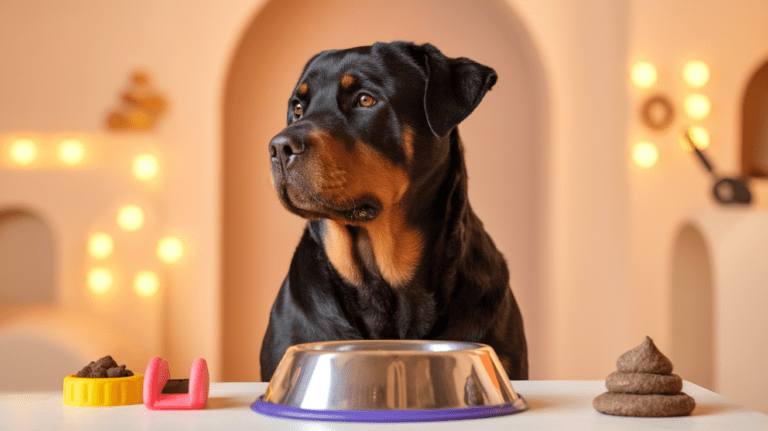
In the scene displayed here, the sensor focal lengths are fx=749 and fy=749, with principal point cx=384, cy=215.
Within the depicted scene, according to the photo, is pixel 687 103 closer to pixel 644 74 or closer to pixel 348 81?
pixel 644 74

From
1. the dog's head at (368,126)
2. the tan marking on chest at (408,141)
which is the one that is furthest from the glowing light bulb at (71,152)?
the tan marking on chest at (408,141)

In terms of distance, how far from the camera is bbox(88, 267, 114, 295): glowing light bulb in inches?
147

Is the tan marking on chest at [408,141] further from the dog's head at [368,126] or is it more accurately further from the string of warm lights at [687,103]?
the string of warm lights at [687,103]

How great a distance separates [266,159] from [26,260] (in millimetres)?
1337

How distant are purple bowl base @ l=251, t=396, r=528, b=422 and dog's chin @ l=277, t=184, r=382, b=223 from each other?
842 mm

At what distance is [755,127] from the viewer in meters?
3.69

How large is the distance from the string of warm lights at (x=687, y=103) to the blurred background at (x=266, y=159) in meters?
0.01

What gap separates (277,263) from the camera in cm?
409

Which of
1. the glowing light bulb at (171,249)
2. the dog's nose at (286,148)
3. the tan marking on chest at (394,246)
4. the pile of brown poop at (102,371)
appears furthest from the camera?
the glowing light bulb at (171,249)

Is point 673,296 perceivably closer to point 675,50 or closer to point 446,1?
point 675,50

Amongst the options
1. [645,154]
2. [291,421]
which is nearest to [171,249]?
[645,154]

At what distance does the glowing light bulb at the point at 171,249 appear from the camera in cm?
384

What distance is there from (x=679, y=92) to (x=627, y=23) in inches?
18.1

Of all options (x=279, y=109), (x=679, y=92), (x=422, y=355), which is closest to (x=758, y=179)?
(x=679, y=92)
